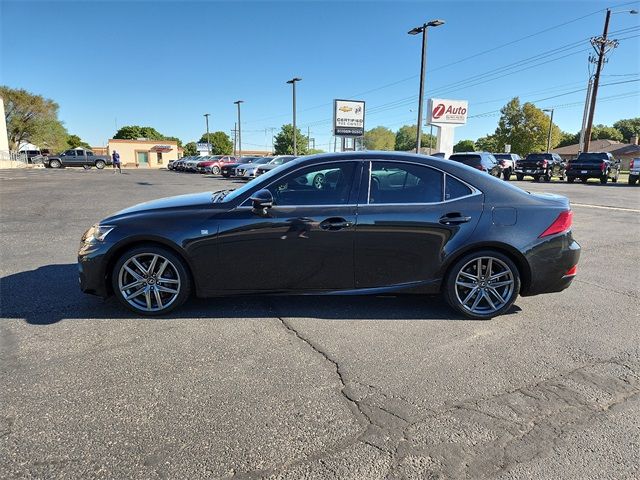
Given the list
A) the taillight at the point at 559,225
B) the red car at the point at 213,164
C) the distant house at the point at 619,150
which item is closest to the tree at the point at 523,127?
the distant house at the point at 619,150

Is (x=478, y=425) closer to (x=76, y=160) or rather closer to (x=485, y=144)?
(x=76, y=160)

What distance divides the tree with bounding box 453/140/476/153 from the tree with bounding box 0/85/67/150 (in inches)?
3043

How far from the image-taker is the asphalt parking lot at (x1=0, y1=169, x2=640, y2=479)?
2.21 m

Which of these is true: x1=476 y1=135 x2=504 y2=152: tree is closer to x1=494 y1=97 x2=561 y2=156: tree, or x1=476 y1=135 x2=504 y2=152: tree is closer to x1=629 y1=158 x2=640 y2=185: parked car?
x1=494 y1=97 x2=561 y2=156: tree

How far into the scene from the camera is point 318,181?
4.05m

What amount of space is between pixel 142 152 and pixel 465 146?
223 ft

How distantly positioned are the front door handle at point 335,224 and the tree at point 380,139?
12179cm

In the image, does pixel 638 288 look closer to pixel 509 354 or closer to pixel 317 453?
pixel 509 354

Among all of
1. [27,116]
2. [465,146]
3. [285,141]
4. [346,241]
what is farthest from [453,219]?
[465,146]

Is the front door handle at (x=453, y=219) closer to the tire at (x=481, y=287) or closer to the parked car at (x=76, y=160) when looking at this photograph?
the tire at (x=481, y=287)

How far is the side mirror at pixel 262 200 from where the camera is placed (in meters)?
3.82

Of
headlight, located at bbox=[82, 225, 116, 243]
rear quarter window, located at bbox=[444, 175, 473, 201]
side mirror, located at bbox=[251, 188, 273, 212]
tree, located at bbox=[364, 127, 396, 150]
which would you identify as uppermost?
tree, located at bbox=[364, 127, 396, 150]

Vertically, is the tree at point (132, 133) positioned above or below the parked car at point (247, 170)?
above

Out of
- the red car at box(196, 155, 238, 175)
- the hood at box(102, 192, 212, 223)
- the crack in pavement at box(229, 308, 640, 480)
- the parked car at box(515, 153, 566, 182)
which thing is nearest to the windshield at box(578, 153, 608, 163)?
the parked car at box(515, 153, 566, 182)
